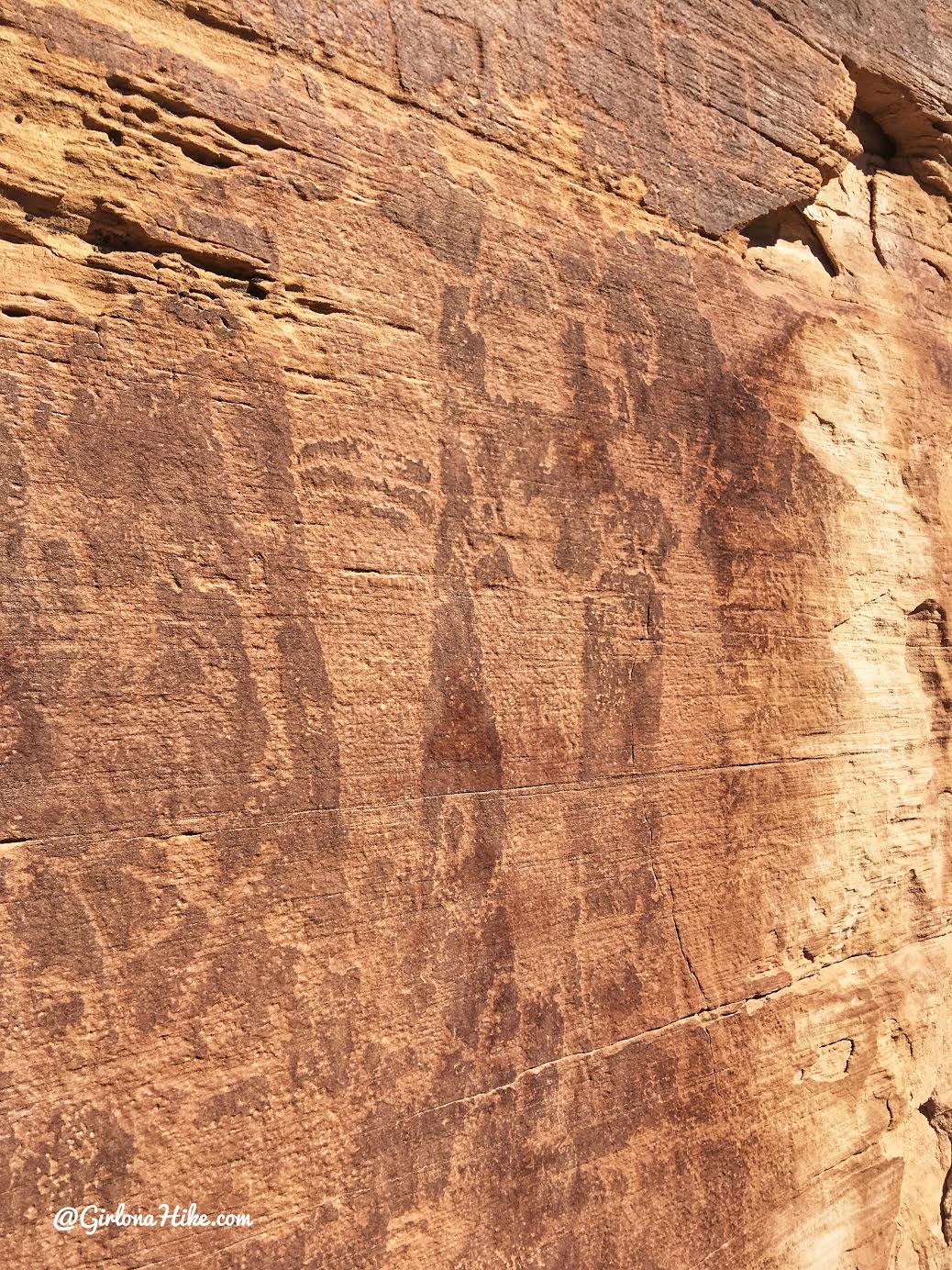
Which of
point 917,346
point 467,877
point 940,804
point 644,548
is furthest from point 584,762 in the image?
point 917,346

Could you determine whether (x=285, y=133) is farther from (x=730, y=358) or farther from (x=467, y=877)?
(x=467, y=877)

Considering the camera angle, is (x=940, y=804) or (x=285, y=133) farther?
(x=940, y=804)

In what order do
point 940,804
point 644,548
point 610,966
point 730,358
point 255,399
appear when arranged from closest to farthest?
point 255,399 < point 610,966 < point 644,548 < point 730,358 < point 940,804

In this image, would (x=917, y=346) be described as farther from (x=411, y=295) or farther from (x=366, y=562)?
(x=366, y=562)

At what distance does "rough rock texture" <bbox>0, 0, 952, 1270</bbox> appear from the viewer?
6.35ft

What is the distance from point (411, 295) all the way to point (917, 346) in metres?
2.01

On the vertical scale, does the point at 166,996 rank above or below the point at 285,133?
below

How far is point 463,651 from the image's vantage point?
2400 mm

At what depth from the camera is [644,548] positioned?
273 cm

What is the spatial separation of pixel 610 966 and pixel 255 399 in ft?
5.17

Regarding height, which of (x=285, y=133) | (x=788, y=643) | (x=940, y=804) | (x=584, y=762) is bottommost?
(x=940, y=804)

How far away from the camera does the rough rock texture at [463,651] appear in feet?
6.35

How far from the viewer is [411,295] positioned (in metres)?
2.39

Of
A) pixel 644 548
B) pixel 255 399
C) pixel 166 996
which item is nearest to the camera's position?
pixel 166 996
